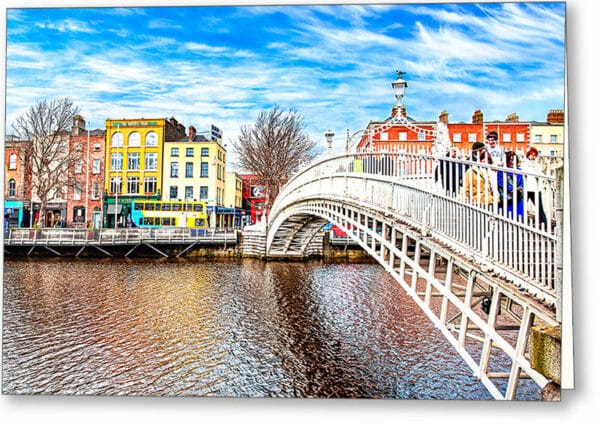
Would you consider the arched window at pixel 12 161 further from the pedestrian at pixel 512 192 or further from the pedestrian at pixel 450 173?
the pedestrian at pixel 512 192

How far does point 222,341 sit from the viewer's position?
605 centimetres

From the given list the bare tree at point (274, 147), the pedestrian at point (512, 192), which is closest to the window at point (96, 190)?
the bare tree at point (274, 147)

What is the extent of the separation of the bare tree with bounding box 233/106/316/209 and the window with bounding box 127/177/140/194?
191cm

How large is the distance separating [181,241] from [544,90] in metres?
10.3

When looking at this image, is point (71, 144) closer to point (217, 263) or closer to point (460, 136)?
point (460, 136)

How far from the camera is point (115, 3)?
4.77 m

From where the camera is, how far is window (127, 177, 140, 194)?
9113 mm

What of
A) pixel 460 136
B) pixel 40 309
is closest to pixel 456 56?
pixel 460 136

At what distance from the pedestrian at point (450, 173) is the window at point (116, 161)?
6.44 meters

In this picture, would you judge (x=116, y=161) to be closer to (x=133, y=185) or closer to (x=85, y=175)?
(x=133, y=185)

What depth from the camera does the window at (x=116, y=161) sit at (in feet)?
29.6

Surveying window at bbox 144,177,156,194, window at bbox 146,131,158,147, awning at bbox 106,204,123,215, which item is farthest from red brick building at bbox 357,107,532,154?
awning at bbox 106,204,123,215

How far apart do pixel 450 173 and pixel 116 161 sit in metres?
7.16

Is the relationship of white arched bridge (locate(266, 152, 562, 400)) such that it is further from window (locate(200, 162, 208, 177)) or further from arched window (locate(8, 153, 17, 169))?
window (locate(200, 162, 208, 177))
